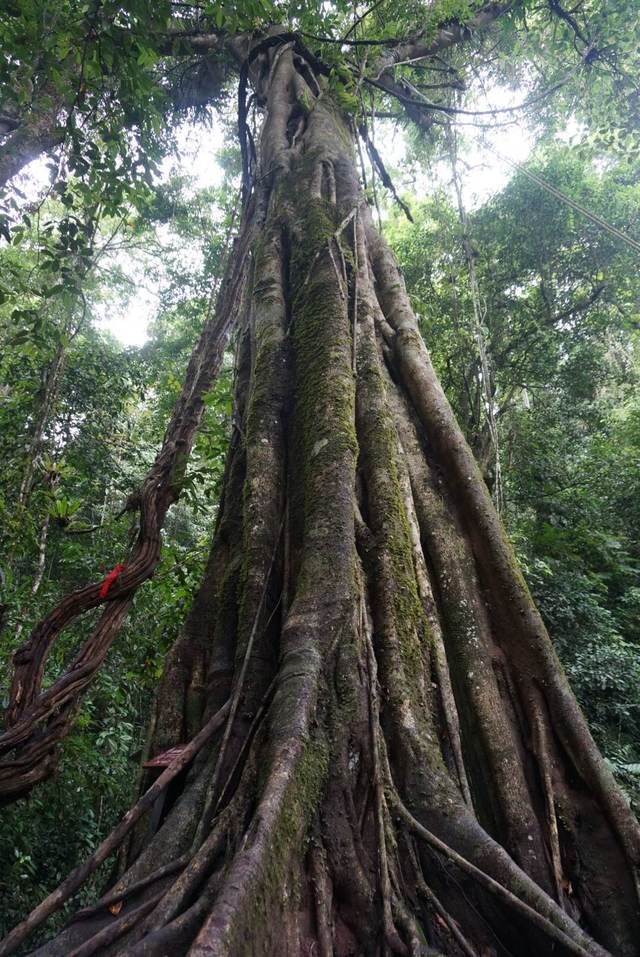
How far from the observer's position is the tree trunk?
127 cm

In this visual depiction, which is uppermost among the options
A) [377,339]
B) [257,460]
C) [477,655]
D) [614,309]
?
[614,309]

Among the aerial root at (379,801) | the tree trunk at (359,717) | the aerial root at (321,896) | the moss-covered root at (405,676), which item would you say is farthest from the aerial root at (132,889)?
the moss-covered root at (405,676)

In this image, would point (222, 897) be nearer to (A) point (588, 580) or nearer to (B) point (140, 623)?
(B) point (140, 623)

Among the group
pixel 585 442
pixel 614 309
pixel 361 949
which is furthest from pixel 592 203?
pixel 361 949

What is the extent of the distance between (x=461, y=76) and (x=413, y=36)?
2.51 feet

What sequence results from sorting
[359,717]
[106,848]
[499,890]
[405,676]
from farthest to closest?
[405,676]
[359,717]
[106,848]
[499,890]

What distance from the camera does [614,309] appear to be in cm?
730

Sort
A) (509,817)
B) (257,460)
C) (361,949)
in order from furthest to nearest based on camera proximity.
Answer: (257,460) → (509,817) → (361,949)

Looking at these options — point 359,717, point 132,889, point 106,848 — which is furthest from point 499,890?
point 106,848

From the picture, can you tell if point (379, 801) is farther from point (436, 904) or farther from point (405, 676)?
point (405, 676)

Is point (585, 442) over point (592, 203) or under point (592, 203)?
under

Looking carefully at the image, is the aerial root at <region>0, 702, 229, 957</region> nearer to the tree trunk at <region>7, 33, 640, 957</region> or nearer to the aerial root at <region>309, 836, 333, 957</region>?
the tree trunk at <region>7, 33, 640, 957</region>

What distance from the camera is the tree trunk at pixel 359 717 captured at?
1.27 meters

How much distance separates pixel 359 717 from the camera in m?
1.63
